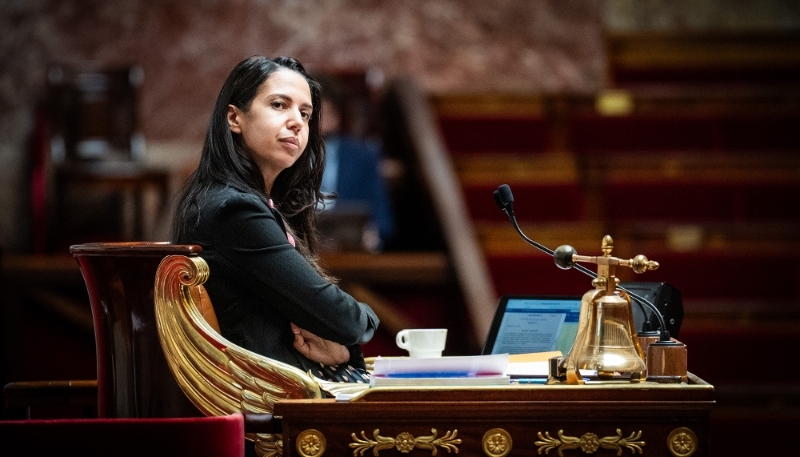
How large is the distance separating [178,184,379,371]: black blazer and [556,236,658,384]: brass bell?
35 cm

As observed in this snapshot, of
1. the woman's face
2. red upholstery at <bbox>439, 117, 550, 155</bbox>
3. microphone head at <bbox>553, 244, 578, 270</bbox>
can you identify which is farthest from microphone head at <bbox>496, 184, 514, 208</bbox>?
red upholstery at <bbox>439, 117, 550, 155</bbox>

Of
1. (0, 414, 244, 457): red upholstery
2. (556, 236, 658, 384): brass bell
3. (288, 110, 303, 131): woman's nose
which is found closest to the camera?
(0, 414, 244, 457): red upholstery

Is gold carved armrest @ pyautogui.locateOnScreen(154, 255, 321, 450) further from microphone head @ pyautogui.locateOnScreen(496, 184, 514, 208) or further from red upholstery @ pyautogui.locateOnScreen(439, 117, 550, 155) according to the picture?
red upholstery @ pyautogui.locateOnScreen(439, 117, 550, 155)

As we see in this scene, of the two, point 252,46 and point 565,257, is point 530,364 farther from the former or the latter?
point 252,46

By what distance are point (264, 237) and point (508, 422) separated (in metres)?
0.48

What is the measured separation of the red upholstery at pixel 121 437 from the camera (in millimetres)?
1447

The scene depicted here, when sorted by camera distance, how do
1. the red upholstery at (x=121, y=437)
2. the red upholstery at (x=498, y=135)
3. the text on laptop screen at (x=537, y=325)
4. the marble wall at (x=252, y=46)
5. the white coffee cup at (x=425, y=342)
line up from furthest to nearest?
the marble wall at (x=252, y=46), the red upholstery at (x=498, y=135), the text on laptop screen at (x=537, y=325), the white coffee cup at (x=425, y=342), the red upholstery at (x=121, y=437)

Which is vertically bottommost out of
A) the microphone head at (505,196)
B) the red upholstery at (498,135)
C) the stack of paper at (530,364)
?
the stack of paper at (530,364)

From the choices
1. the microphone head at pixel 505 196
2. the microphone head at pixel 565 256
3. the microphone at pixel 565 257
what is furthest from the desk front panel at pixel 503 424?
the microphone head at pixel 505 196

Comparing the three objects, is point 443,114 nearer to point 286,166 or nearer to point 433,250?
point 433,250

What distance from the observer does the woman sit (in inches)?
65.2

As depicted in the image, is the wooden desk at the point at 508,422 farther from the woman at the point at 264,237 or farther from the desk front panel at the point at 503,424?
the woman at the point at 264,237

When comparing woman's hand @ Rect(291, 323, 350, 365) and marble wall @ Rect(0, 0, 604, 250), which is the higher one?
marble wall @ Rect(0, 0, 604, 250)

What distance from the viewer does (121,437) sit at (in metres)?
1.46
